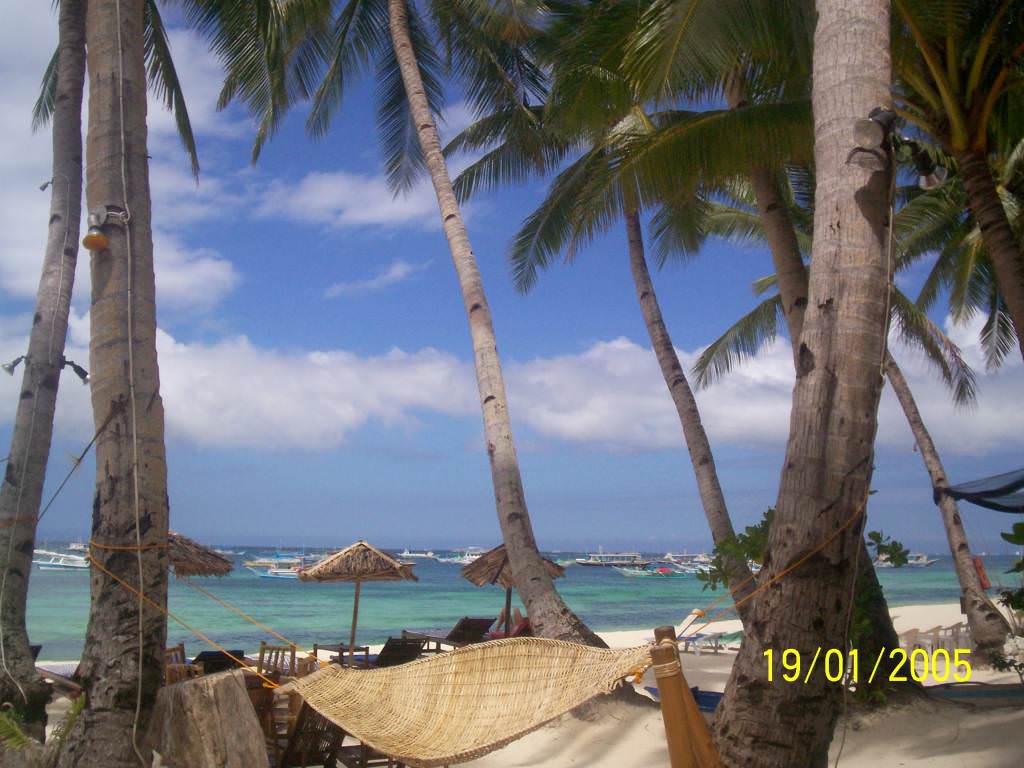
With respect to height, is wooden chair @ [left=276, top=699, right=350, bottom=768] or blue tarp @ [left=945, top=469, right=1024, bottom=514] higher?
blue tarp @ [left=945, top=469, right=1024, bottom=514]

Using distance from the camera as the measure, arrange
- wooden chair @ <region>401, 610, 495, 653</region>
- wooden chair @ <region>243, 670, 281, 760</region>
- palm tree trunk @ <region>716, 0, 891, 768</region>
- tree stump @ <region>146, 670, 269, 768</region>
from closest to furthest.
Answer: palm tree trunk @ <region>716, 0, 891, 768</region>, tree stump @ <region>146, 670, 269, 768</region>, wooden chair @ <region>243, 670, 281, 760</region>, wooden chair @ <region>401, 610, 495, 653</region>

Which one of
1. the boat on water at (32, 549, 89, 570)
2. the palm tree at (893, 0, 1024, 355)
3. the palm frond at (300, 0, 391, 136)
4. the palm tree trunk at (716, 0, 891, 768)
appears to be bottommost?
the boat on water at (32, 549, 89, 570)

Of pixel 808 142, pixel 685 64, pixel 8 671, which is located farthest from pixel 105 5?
pixel 808 142

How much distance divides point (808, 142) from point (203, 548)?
720cm

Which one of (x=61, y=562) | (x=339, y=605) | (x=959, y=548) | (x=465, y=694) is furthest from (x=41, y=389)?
(x=61, y=562)

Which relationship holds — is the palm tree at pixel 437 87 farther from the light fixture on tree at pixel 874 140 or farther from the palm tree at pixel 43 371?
Answer: the light fixture on tree at pixel 874 140

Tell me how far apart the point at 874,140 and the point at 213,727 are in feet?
9.82

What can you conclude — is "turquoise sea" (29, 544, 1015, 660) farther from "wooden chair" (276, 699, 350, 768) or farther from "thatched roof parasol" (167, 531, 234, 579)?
"wooden chair" (276, 699, 350, 768)

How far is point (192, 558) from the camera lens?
8773 mm

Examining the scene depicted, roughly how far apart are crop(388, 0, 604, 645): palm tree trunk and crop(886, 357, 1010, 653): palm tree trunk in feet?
15.8

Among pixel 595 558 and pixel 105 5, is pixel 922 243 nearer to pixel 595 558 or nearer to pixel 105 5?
pixel 105 5

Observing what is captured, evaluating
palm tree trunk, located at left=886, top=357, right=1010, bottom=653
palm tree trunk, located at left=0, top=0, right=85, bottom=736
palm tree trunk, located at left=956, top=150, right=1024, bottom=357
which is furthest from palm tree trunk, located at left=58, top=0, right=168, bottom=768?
palm tree trunk, located at left=886, top=357, right=1010, bottom=653

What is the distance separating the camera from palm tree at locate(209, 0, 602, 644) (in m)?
6.67

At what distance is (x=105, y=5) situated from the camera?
4.10 metres
